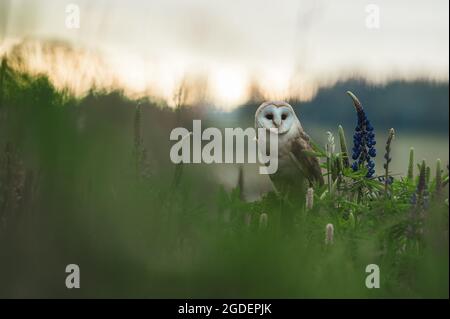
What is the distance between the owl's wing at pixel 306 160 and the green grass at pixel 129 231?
Answer: 6.89 ft

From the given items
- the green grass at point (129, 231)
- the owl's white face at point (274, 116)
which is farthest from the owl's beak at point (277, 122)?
the green grass at point (129, 231)

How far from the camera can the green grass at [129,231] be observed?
1107mm

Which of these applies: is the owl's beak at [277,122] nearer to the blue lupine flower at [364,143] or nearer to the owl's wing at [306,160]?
the owl's wing at [306,160]

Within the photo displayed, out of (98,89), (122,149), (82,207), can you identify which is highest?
(98,89)

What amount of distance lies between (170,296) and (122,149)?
37cm

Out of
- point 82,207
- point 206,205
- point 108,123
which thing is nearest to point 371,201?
point 206,205

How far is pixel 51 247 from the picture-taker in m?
1.13

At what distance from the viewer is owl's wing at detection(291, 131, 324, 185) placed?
12.2 ft

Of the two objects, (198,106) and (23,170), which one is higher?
(198,106)

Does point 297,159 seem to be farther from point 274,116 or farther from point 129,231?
point 129,231

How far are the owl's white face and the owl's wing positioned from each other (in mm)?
221

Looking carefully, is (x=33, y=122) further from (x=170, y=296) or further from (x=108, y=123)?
(x=170, y=296)

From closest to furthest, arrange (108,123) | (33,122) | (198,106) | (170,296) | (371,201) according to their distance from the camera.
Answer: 1. (170,296)
2. (33,122)
3. (108,123)
4. (198,106)
5. (371,201)

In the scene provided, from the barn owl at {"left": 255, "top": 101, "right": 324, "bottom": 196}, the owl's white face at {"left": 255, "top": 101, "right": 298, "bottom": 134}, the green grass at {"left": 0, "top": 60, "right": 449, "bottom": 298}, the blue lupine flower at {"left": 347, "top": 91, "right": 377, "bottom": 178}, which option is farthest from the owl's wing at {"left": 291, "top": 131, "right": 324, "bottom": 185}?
the green grass at {"left": 0, "top": 60, "right": 449, "bottom": 298}
